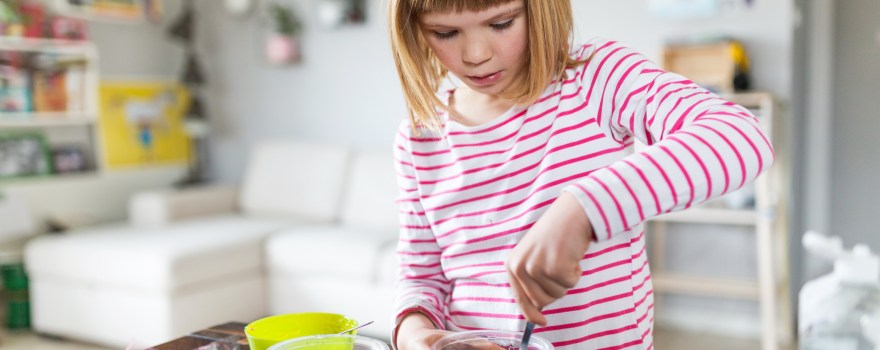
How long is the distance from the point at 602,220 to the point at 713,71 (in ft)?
8.40

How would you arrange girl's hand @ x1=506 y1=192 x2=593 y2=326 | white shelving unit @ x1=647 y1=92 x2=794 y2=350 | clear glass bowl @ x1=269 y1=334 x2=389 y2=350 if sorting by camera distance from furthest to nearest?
white shelving unit @ x1=647 y1=92 x2=794 y2=350 < clear glass bowl @ x1=269 y1=334 x2=389 y2=350 < girl's hand @ x1=506 y1=192 x2=593 y2=326

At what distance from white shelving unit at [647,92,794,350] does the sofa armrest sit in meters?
2.19

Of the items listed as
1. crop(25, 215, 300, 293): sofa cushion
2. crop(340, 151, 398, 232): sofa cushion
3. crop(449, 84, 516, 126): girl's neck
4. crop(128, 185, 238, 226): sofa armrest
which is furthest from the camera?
crop(128, 185, 238, 226): sofa armrest

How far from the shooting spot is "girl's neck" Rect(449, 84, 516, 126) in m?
0.93

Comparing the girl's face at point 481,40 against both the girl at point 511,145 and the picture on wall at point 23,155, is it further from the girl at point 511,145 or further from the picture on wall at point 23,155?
the picture on wall at point 23,155

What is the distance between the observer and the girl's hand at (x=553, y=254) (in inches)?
22.4

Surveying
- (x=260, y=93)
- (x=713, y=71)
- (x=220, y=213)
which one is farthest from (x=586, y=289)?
(x=260, y=93)

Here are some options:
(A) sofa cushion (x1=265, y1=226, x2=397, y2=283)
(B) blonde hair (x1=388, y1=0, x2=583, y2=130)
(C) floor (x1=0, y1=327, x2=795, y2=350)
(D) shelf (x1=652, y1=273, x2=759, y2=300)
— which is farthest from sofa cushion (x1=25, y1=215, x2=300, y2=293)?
(B) blonde hair (x1=388, y1=0, x2=583, y2=130)

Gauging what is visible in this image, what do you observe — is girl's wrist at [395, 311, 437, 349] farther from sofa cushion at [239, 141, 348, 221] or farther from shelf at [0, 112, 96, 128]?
shelf at [0, 112, 96, 128]

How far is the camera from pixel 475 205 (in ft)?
3.01

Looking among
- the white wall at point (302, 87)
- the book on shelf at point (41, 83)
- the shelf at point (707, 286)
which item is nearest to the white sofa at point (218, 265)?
the white wall at point (302, 87)

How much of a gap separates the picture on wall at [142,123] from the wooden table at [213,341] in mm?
3441

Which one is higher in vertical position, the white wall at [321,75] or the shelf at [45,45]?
the shelf at [45,45]

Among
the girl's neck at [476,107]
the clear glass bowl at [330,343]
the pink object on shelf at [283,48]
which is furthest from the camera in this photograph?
the pink object on shelf at [283,48]
